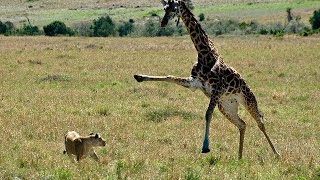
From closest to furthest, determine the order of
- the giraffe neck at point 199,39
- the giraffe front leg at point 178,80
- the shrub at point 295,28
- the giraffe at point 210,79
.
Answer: the giraffe front leg at point 178,80, the giraffe at point 210,79, the giraffe neck at point 199,39, the shrub at point 295,28

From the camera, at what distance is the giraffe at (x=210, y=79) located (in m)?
10.8

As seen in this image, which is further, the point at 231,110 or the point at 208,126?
the point at 231,110

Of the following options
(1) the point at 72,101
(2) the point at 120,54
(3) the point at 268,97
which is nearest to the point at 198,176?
(1) the point at 72,101

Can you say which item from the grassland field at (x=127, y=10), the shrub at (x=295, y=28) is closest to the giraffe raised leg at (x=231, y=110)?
the shrub at (x=295, y=28)

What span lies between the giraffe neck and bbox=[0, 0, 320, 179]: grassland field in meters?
1.62

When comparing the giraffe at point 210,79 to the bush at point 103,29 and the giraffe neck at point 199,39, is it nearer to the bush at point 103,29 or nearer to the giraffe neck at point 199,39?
the giraffe neck at point 199,39

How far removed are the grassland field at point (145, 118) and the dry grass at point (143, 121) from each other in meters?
0.03

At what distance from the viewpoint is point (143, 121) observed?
16344mm

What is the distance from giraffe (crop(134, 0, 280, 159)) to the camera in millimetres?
10750

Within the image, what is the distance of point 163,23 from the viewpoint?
427 inches

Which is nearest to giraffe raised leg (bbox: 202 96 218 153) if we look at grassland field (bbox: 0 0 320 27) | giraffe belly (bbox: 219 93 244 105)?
giraffe belly (bbox: 219 93 244 105)

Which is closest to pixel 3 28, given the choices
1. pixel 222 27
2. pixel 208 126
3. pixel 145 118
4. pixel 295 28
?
pixel 222 27

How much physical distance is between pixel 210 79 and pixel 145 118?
614 centimetres

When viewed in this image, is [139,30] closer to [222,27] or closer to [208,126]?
[222,27]
